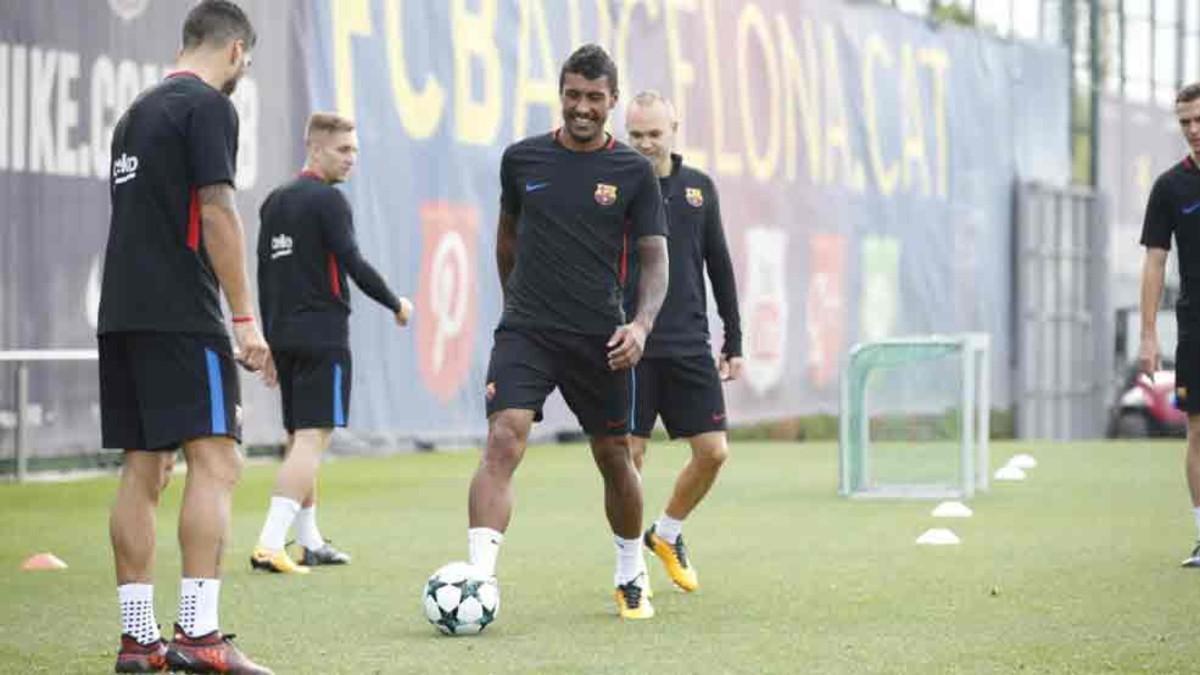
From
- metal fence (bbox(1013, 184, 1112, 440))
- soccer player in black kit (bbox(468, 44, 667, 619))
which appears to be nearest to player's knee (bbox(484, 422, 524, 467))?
soccer player in black kit (bbox(468, 44, 667, 619))

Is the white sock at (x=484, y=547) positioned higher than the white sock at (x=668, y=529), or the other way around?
the white sock at (x=484, y=547)

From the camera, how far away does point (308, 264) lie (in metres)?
11.2

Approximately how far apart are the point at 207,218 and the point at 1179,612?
389 centimetres

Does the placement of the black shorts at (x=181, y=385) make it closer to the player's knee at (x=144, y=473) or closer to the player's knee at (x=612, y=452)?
the player's knee at (x=144, y=473)

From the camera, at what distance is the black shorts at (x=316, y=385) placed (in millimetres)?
11141

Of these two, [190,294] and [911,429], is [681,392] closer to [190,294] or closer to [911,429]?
[190,294]

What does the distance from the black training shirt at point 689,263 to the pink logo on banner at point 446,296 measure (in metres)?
11.1

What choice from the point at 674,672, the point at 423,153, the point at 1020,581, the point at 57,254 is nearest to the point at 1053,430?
the point at 423,153

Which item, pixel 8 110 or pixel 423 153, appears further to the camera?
pixel 423 153

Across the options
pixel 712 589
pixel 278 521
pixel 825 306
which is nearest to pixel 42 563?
pixel 278 521

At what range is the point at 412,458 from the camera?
21359 mm

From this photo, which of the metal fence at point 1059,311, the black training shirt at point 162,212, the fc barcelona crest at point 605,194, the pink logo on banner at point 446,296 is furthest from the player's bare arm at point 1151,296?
the metal fence at point 1059,311

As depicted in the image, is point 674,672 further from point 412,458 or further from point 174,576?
point 412,458

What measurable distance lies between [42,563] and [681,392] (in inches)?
117
